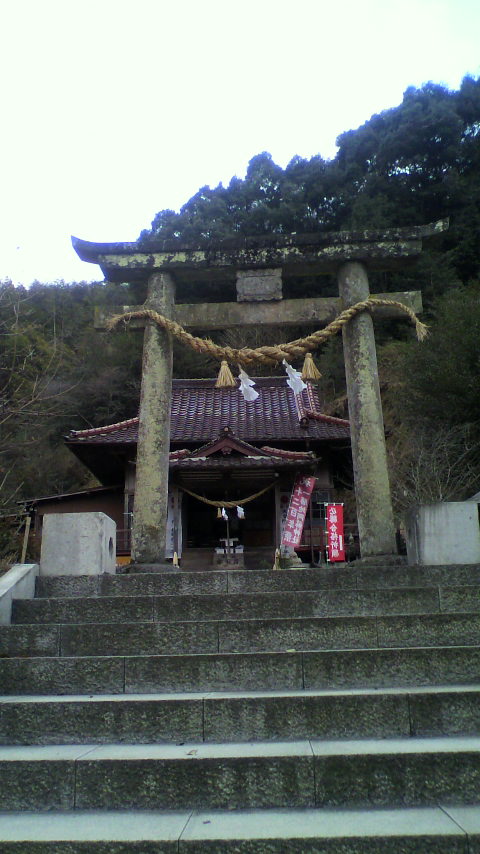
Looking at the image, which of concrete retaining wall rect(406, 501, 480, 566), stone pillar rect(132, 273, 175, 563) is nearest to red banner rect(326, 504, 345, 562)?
stone pillar rect(132, 273, 175, 563)

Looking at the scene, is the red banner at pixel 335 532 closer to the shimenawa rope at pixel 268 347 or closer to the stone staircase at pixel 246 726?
the shimenawa rope at pixel 268 347

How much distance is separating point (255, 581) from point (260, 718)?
1840mm

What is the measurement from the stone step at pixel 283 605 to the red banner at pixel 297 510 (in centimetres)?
1061

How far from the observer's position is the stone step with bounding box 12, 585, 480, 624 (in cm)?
439

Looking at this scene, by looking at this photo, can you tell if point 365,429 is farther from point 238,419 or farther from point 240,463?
point 238,419

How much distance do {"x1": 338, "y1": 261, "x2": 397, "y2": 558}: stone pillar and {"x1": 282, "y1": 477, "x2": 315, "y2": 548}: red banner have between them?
8.52 m

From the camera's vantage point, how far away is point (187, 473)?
1609 cm

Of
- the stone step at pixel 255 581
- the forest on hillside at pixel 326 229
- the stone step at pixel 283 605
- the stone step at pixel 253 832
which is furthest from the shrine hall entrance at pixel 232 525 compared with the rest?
the stone step at pixel 253 832

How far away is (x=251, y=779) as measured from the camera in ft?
9.14

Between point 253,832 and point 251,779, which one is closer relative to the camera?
point 253,832

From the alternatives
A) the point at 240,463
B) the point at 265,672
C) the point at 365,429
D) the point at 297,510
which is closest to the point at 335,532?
the point at 297,510

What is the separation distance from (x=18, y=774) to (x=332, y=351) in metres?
24.4

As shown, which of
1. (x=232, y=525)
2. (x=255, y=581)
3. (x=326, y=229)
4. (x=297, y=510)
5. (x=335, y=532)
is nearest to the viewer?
(x=255, y=581)

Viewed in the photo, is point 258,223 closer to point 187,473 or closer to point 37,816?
point 187,473
